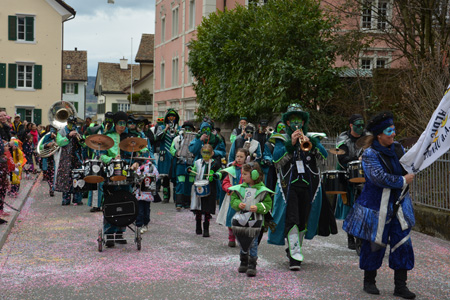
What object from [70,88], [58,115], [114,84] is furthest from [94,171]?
[114,84]

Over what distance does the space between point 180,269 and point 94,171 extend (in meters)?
2.03

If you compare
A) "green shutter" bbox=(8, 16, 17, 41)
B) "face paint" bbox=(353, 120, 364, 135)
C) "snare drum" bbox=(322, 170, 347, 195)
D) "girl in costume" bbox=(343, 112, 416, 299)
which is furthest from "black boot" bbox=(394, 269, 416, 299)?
"green shutter" bbox=(8, 16, 17, 41)

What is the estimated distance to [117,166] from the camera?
8.80 metres

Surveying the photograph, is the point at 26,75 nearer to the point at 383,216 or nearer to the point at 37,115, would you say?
the point at 37,115

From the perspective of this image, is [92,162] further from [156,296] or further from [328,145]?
[328,145]

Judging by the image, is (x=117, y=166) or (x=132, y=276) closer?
(x=132, y=276)

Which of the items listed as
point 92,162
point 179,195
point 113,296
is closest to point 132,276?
point 113,296

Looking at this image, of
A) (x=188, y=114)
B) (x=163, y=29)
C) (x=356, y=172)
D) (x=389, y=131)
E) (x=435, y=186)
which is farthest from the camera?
(x=163, y=29)

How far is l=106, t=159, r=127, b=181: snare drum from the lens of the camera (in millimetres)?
8793

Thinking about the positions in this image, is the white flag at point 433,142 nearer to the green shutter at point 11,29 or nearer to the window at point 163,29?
the green shutter at point 11,29

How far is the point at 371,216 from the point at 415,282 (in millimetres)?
1231

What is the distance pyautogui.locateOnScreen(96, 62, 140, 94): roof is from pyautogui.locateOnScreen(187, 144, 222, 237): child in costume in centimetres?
7770

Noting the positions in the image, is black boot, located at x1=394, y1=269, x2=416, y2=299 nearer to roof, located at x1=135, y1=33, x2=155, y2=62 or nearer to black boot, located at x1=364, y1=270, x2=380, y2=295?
black boot, located at x1=364, y1=270, x2=380, y2=295

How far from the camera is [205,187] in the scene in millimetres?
10156
